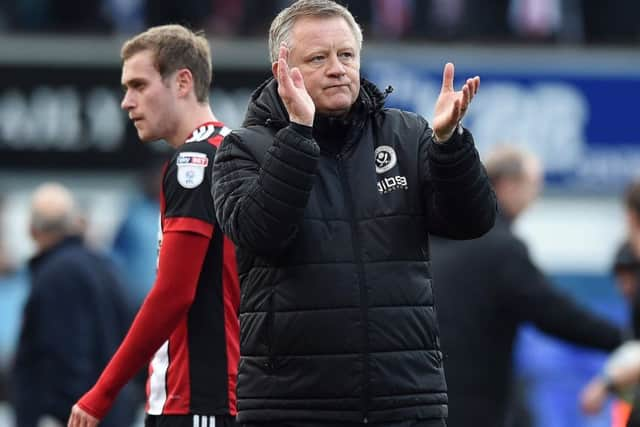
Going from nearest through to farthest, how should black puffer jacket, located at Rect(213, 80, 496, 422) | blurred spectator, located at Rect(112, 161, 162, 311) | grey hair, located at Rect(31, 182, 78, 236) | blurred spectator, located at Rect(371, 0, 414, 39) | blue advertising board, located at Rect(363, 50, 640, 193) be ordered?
black puffer jacket, located at Rect(213, 80, 496, 422), grey hair, located at Rect(31, 182, 78, 236), blurred spectator, located at Rect(112, 161, 162, 311), blurred spectator, located at Rect(371, 0, 414, 39), blue advertising board, located at Rect(363, 50, 640, 193)

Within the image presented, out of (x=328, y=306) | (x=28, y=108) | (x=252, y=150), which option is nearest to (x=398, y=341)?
(x=328, y=306)

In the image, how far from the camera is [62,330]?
845 cm

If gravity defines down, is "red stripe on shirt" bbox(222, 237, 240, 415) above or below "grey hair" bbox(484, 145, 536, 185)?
below

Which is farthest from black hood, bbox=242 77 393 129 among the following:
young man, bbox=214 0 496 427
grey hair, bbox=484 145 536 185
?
grey hair, bbox=484 145 536 185

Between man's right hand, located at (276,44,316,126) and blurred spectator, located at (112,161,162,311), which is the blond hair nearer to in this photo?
man's right hand, located at (276,44,316,126)

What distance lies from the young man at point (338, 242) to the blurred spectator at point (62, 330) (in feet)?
13.1

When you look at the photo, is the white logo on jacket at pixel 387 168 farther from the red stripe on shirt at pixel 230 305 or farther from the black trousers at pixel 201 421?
the black trousers at pixel 201 421

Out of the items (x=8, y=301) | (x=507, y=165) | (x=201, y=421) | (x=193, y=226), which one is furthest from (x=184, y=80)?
(x=8, y=301)

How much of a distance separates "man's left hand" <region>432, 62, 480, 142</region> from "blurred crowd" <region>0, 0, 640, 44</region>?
35.0ft

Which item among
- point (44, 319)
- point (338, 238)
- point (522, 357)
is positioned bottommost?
point (522, 357)

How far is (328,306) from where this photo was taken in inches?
174

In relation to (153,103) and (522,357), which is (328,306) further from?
(522,357)

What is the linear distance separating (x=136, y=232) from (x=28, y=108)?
3.11 metres

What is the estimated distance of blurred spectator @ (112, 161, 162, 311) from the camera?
12055 mm
